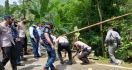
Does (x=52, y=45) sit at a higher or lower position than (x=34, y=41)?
higher

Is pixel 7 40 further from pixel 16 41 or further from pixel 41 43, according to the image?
pixel 41 43

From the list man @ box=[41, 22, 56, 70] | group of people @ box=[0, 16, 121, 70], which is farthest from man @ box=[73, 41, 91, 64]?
man @ box=[41, 22, 56, 70]

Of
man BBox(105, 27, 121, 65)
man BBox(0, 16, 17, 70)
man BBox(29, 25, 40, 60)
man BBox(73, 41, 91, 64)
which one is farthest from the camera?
man BBox(29, 25, 40, 60)

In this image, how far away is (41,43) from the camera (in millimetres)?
14102

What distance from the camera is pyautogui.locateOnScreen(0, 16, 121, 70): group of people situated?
37.6 ft

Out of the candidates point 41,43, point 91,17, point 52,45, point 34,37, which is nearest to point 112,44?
point 41,43

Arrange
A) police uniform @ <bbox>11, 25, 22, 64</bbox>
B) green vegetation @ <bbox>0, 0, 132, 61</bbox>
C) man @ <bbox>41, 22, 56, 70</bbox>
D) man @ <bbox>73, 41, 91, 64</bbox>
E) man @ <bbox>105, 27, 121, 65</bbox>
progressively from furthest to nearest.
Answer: green vegetation @ <bbox>0, 0, 132, 61</bbox>
man @ <bbox>105, 27, 121, 65</bbox>
man @ <bbox>73, 41, 91, 64</bbox>
police uniform @ <bbox>11, 25, 22, 64</bbox>
man @ <bbox>41, 22, 56, 70</bbox>

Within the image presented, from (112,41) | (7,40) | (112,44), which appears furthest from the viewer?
(112,44)

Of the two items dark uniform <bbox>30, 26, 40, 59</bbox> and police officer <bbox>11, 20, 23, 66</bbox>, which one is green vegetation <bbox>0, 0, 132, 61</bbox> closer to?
dark uniform <bbox>30, 26, 40, 59</bbox>

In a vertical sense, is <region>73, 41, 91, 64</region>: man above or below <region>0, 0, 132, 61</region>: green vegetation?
below

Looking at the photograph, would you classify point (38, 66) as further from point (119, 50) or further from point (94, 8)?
point (94, 8)

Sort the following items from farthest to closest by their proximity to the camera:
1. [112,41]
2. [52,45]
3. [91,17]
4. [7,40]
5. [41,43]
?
1. [91,17]
2. [112,41]
3. [41,43]
4. [52,45]
5. [7,40]

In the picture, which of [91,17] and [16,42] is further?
[91,17]

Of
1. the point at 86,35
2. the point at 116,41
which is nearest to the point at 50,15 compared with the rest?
the point at 86,35
